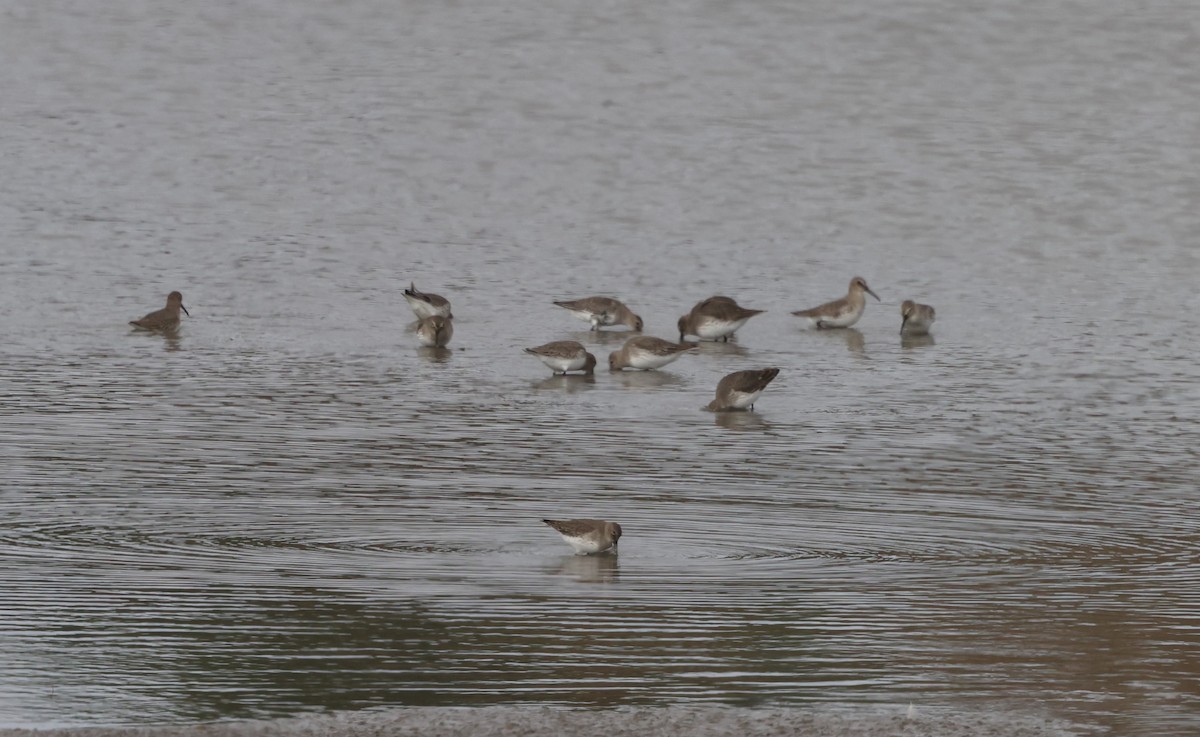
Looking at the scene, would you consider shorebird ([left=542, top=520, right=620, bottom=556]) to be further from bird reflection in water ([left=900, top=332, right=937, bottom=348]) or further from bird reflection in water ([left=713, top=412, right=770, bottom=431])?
bird reflection in water ([left=900, top=332, right=937, bottom=348])

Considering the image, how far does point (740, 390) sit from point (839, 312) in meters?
4.91

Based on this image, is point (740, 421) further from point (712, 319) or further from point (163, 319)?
point (163, 319)

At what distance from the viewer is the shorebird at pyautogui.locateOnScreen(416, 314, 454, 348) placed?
19.4 meters

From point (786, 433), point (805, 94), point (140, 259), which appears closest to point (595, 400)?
point (786, 433)

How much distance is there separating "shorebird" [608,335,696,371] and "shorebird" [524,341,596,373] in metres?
0.39

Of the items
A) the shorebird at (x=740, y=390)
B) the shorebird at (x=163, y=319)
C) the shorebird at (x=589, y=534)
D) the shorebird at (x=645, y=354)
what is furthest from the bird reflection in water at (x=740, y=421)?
the shorebird at (x=163, y=319)

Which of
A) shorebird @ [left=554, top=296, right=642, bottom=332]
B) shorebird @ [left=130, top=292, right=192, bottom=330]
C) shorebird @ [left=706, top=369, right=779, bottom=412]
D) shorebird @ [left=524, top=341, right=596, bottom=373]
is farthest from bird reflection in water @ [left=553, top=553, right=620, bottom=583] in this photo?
shorebird @ [left=554, top=296, right=642, bottom=332]

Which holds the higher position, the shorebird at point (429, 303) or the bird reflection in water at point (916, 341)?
the shorebird at point (429, 303)

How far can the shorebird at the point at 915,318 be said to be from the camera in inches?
816

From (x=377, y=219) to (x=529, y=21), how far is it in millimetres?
13191

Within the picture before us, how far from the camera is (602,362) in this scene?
1977cm

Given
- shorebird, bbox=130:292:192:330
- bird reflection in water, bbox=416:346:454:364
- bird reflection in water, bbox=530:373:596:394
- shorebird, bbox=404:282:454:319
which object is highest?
shorebird, bbox=404:282:454:319

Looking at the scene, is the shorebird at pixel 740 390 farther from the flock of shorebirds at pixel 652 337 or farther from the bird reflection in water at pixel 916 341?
the bird reflection in water at pixel 916 341

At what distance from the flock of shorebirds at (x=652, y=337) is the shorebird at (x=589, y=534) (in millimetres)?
5363
